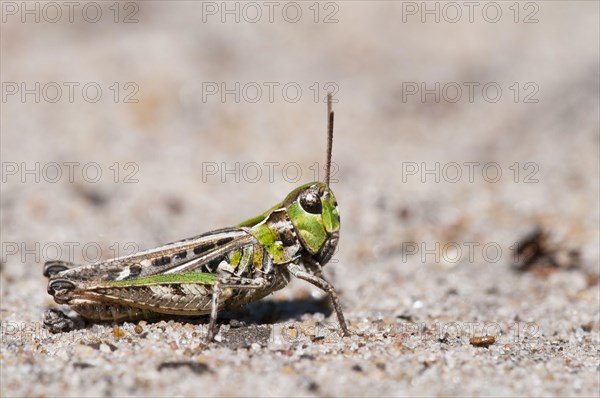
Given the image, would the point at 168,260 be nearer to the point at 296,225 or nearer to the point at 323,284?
the point at 296,225

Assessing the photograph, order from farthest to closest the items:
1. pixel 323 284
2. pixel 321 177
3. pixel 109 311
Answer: pixel 321 177
pixel 323 284
pixel 109 311

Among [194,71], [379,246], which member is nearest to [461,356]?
[379,246]

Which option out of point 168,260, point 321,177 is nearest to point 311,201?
point 168,260

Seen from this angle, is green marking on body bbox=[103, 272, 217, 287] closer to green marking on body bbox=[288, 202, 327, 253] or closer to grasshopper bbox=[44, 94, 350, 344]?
grasshopper bbox=[44, 94, 350, 344]

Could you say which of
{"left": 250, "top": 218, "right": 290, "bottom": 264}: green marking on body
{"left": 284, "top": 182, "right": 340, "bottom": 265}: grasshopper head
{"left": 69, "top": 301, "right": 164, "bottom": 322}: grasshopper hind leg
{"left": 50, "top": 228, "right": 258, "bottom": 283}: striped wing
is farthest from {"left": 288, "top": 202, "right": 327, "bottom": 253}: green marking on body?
{"left": 69, "top": 301, "right": 164, "bottom": 322}: grasshopper hind leg

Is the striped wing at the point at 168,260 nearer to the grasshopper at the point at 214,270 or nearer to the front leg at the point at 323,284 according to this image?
the grasshopper at the point at 214,270

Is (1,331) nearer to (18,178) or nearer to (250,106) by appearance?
(18,178)
